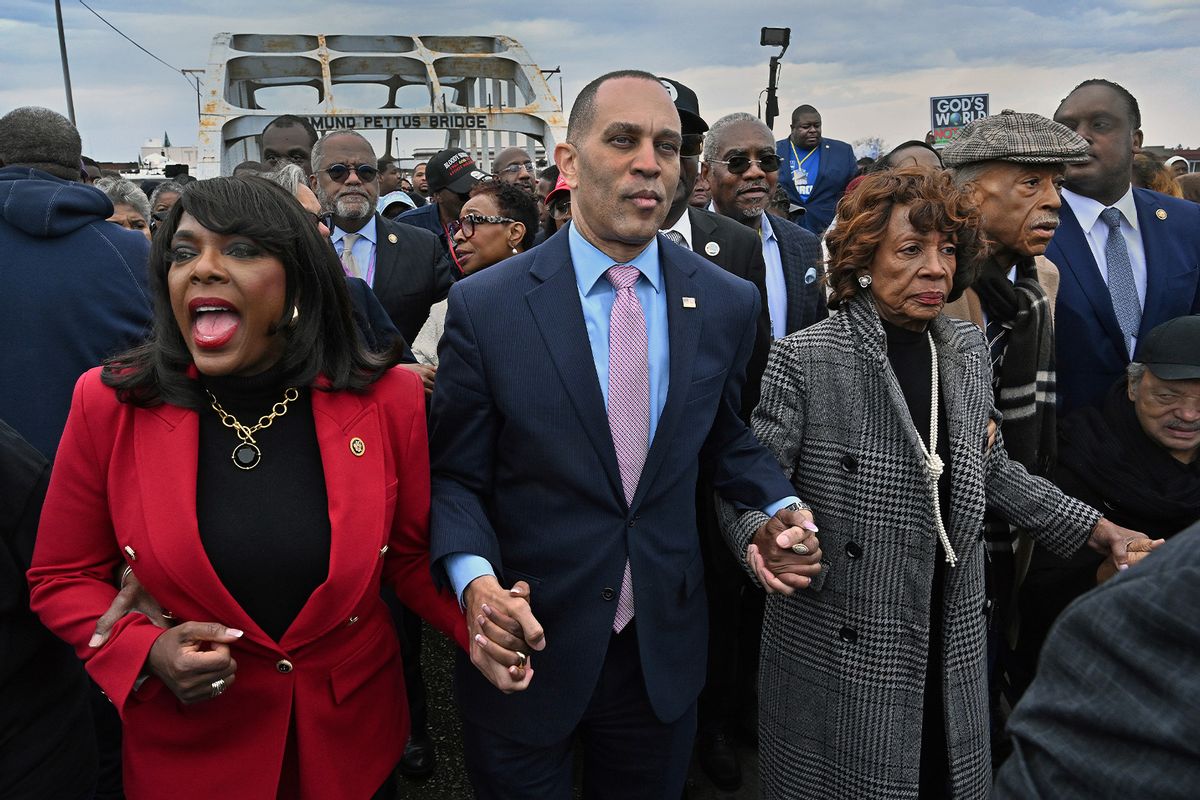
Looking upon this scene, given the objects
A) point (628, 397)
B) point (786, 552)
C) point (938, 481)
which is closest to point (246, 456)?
point (628, 397)

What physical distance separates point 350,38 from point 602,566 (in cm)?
Answer: 2552

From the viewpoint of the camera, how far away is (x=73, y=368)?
3195mm

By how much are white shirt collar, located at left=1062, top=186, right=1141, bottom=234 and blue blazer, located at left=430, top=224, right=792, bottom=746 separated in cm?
240

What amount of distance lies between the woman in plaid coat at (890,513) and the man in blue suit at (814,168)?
6488 mm

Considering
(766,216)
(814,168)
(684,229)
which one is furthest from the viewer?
(814,168)

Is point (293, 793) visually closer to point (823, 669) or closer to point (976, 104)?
point (823, 669)

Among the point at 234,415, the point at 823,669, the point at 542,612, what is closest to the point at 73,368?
the point at 234,415

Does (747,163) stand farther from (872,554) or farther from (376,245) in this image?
(872,554)

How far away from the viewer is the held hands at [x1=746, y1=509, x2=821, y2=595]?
2.15m

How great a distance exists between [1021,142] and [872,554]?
1652mm

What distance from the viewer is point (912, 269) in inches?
102

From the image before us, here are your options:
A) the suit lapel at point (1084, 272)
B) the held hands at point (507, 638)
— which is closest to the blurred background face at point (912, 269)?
the suit lapel at point (1084, 272)

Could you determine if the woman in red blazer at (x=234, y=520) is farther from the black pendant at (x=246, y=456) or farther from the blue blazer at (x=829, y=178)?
the blue blazer at (x=829, y=178)

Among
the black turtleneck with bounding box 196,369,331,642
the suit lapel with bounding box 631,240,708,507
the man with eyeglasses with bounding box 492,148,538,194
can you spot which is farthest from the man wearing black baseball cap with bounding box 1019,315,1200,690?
the man with eyeglasses with bounding box 492,148,538,194
